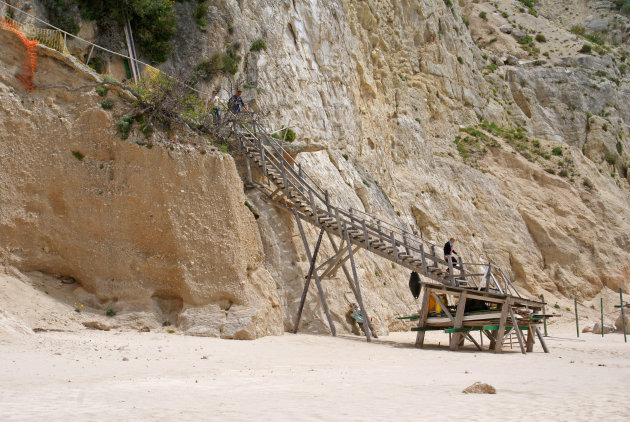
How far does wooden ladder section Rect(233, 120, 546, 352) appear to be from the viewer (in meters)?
17.7

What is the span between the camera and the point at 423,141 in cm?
3466

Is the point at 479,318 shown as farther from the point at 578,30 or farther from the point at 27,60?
the point at 578,30

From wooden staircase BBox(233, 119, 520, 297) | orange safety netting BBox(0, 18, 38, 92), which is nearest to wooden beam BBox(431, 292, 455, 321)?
wooden staircase BBox(233, 119, 520, 297)

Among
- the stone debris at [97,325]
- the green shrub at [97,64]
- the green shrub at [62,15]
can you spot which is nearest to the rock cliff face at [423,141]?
the stone debris at [97,325]

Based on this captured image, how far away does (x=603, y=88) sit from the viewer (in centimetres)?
4856

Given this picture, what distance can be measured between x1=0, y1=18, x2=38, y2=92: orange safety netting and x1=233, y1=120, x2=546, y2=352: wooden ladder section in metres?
6.55

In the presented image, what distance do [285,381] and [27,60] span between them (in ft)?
40.4

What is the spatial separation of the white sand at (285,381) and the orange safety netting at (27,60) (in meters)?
7.36

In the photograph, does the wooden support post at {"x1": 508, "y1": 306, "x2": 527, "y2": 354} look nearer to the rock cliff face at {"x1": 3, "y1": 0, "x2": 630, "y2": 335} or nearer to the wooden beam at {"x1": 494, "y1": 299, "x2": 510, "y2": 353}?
the wooden beam at {"x1": 494, "y1": 299, "x2": 510, "y2": 353}

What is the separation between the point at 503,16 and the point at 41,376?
56.4m

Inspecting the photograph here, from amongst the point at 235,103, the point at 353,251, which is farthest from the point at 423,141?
the point at 353,251

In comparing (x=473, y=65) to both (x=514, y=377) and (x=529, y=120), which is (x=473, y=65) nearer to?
(x=529, y=120)

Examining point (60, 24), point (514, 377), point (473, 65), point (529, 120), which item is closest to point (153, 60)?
point (60, 24)

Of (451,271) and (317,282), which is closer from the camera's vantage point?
(317,282)
